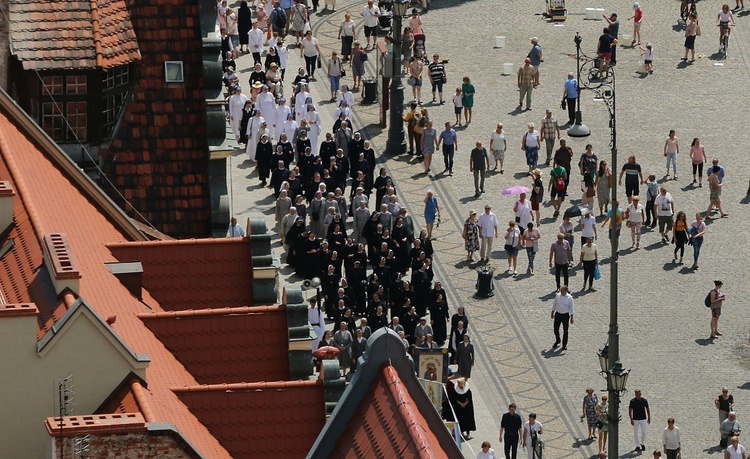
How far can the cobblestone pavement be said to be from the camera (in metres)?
47.2

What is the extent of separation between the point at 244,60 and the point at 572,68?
10.7 metres

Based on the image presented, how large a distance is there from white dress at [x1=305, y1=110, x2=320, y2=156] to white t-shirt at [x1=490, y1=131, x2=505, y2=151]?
496 centimetres

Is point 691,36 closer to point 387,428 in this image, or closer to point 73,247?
point 73,247

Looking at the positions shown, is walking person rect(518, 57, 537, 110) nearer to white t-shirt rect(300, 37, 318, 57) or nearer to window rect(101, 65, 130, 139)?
white t-shirt rect(300, 37, 318, 57)

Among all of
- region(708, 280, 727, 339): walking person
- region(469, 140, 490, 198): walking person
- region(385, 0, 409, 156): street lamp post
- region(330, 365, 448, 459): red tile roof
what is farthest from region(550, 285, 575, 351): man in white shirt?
region(330, 365, 448, 459): red tile roof

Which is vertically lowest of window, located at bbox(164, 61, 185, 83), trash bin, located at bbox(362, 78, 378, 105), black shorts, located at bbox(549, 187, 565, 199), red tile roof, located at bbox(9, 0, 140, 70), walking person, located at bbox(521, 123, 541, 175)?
black shorts, located at bbox(549, 187, 565, 199)

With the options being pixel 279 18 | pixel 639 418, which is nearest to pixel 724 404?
pixel 639 418

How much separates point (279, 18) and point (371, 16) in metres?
3.28

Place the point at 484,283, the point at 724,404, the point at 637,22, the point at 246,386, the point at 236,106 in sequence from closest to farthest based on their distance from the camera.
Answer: the point at 246,386, the point at 724,404, the point at 484,283, the point at 236,106, the point at 637,22

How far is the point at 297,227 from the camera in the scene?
168ft

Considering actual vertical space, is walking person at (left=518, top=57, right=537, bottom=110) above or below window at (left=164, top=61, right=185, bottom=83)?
below

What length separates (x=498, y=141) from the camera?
5966 cm

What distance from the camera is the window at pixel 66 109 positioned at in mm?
38031

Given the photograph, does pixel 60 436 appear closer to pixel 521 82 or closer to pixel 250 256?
pixel 250 256
